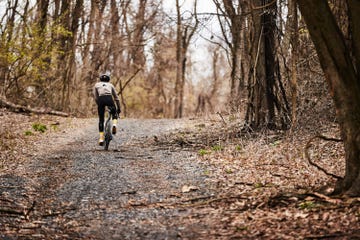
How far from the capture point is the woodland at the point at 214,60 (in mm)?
6559

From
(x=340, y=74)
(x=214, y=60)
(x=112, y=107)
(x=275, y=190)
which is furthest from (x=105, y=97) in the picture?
(x=214, y=60)

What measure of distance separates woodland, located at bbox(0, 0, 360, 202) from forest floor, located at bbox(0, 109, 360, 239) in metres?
0.79

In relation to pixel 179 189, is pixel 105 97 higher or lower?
higher

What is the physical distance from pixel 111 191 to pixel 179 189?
1052mm

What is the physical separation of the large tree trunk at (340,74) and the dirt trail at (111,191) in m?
2.22

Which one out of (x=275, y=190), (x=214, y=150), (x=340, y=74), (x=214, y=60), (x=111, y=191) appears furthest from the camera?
(x=214, y=60)

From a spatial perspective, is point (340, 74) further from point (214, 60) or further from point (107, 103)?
point (214, 60)

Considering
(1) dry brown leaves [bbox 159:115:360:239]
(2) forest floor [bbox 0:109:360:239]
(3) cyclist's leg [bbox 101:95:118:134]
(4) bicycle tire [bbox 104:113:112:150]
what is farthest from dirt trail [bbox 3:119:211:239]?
(3) cyclist's leg [bbox 101:95:118:134]

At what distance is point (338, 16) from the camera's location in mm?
9586

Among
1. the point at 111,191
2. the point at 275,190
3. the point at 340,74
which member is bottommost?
the point at 111,191

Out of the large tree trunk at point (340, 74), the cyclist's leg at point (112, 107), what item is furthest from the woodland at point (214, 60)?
the cyclist's leg at point (112, 107)

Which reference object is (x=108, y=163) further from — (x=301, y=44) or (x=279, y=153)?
(x=301, y=44)

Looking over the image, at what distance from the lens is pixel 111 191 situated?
27.1 feet

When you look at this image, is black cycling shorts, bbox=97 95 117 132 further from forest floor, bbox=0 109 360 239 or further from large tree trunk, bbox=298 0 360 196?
large tree trunk, bbox=298 0 360 196
